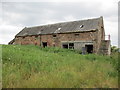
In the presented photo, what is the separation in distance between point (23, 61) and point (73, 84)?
11.7ft

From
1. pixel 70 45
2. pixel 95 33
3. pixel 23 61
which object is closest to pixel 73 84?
pixel 23 61

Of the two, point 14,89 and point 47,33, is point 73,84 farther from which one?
point 47,33

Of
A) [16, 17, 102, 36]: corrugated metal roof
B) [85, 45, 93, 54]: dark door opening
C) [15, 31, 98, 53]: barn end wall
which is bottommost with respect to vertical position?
[85, 45, 93, 54]: dark door opening

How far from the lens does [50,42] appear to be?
26578mm

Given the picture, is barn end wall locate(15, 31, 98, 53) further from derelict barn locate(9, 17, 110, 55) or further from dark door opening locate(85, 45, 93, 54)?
dark door opening locate(85, 45, 93, 54)

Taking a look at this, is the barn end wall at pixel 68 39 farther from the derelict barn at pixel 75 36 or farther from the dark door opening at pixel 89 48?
the dark door opening at pixel 89 48

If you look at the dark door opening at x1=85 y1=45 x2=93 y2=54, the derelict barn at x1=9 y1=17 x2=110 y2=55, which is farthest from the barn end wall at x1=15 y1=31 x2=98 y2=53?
the dark door opening at x1=85 y1=45 x2=93 y2=54

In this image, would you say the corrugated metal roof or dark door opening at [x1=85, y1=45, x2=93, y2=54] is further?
the corrugated metal roof

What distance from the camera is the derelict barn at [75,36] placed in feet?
72.5

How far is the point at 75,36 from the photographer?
23.7 meters

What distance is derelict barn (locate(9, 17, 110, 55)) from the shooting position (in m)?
22.1

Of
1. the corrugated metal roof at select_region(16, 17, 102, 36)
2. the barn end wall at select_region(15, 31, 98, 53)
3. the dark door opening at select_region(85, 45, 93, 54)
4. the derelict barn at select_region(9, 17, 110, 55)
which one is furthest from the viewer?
the corrugated metal roof at select_region(16, 17, 102, 36)

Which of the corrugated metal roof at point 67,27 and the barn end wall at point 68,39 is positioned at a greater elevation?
the corrugated metal roof at point 67,27

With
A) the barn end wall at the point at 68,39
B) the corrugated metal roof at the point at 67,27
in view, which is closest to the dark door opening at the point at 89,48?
the barn end wall at the point at 68,39
